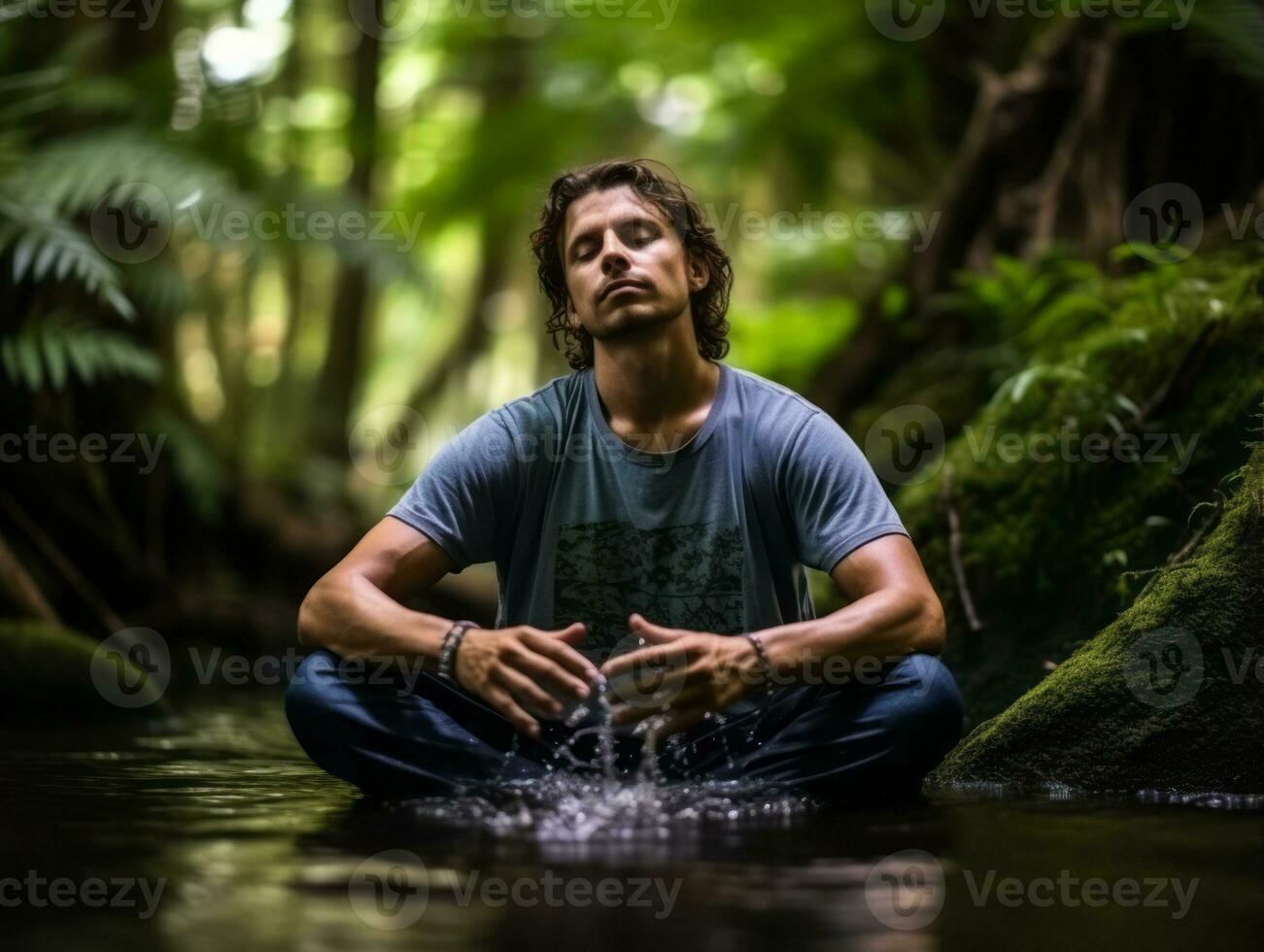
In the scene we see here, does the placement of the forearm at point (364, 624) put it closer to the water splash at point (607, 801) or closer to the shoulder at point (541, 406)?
the water splash at point (607, 801)

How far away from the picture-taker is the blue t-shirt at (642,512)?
2.93 meters

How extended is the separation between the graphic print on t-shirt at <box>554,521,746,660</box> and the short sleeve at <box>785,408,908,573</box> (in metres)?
0.18

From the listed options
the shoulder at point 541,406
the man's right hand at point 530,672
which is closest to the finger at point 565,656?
the man's right hand at point 530,672

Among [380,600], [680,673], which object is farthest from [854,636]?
[380,600]

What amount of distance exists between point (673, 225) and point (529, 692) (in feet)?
4.35

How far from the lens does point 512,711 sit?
97.7 inches

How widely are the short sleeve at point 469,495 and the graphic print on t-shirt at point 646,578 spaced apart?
0.17 meters

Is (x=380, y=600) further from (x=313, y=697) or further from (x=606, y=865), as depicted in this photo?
(x=606, y=865)

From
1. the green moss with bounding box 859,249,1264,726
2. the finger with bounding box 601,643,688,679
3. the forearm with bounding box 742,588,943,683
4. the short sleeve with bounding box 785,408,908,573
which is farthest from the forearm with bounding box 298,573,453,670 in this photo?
the green moss with bounding box 859,249,1264,726

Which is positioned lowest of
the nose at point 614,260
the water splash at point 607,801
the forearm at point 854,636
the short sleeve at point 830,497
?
Result: the water splash at point 607,801

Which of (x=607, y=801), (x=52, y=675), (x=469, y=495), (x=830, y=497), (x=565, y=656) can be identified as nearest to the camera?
(x=565, y=656)

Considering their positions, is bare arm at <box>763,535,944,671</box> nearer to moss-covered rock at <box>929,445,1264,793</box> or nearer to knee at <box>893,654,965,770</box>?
knee at <box>893,654,965,770</box>

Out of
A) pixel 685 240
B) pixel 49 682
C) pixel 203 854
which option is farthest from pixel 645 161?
pixel 49 682

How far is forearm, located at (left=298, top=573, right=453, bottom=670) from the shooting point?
2648mm
